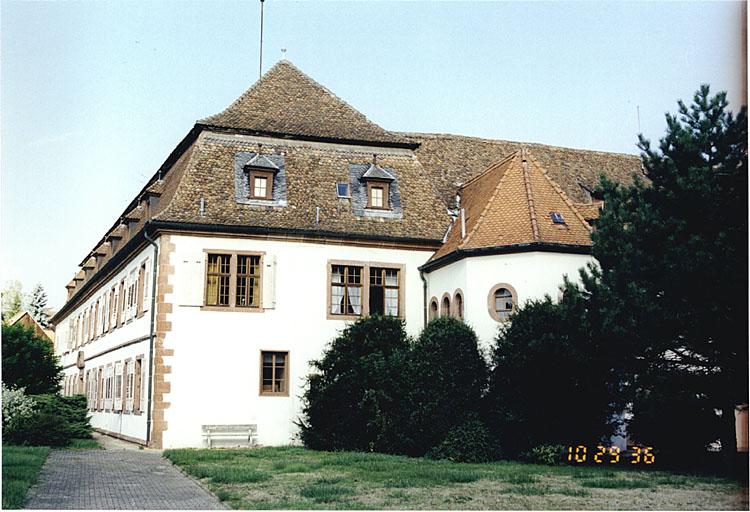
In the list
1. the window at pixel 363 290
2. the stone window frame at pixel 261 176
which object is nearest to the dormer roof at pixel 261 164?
the stone window frame at pixel 261 176

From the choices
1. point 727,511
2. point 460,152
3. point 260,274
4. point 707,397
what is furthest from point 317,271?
point 727,511

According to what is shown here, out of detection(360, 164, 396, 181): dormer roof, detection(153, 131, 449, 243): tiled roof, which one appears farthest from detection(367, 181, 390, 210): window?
detection(153, 131, 449, 243): tiled roof

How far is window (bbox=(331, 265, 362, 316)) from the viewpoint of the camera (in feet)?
82.9

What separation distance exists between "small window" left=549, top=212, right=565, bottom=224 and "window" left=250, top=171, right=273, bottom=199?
26.2 ft

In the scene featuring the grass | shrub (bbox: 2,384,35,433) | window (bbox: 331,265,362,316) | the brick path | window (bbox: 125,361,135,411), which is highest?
window (bbox: 331,265,362,316)

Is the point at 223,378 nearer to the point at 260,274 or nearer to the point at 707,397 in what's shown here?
the point at 260,274

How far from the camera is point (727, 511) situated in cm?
1211

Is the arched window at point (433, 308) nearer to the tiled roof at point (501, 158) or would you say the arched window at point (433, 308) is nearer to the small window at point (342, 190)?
the small window at point (342, 190)

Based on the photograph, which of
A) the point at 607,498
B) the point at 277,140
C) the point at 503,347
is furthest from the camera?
the point at 277,140

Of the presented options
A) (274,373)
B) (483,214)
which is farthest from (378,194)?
(274,373)

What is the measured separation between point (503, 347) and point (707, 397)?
15.9ft

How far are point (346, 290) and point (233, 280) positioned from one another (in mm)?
3337

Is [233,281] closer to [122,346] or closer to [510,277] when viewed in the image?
[122,346]
